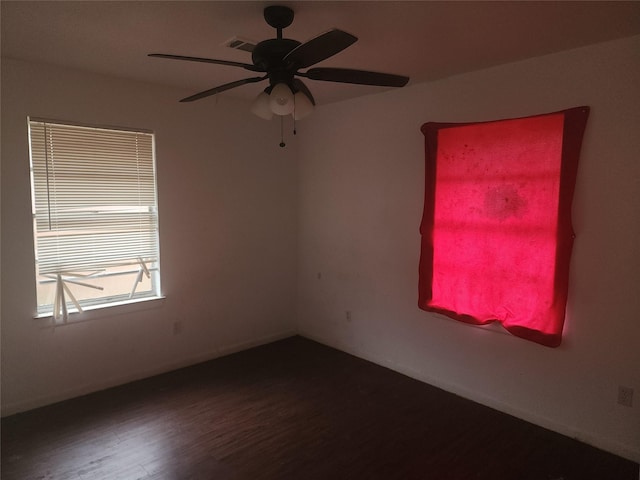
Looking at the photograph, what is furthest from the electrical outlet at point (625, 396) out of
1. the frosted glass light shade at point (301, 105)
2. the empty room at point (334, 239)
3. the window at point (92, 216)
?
the window at point (92, 216)

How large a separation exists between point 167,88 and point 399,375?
326 centimetres

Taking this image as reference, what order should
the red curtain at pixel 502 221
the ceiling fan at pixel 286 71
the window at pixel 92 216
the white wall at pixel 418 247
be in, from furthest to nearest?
the window at pixel 92 216 → the red curtain at pixel 502 221 → the white wall at pixel 418 247 → the ceiling fan at pixel 286 71

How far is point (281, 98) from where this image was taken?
6.48 ft

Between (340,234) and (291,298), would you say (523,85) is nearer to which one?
(340,234)

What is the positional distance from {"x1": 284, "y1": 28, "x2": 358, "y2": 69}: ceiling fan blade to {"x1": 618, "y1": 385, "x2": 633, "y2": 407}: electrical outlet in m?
2.59

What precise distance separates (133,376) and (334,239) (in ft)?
7.41

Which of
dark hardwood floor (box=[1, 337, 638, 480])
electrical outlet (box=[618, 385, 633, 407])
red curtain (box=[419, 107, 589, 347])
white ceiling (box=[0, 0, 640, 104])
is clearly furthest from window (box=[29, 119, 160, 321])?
electrical outlet (box=[618, 385, 633, 407])

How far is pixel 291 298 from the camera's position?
468cm

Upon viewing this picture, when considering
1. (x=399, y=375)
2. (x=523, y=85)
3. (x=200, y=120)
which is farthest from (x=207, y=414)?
(x=523, y=85)

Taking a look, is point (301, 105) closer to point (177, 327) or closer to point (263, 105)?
point (263, 105)

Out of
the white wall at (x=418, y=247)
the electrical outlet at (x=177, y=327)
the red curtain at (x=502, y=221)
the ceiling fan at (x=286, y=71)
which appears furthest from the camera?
the electrical outlet at (x=177, y=327)

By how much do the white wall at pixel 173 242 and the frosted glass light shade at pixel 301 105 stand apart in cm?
194

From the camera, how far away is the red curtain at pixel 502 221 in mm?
2660

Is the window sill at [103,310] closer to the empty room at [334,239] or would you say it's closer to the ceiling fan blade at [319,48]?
the empty room at [334,239]
